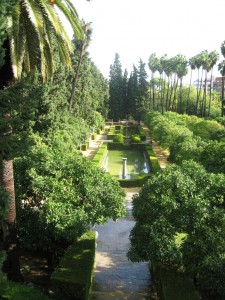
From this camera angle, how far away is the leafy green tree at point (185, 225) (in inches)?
363

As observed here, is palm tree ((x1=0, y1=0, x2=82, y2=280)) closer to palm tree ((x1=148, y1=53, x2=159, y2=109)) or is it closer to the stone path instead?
the stone path

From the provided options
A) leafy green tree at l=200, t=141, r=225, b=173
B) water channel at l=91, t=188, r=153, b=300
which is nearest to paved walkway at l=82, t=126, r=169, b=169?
leafy green tree at l=200, t=141, r=225, b=173

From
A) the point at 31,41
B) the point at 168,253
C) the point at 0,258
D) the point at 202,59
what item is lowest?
the point at 168,253

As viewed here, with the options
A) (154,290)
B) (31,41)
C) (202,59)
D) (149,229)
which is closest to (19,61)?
(31,41)

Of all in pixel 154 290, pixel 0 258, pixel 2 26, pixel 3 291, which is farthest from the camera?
pixel 154 290

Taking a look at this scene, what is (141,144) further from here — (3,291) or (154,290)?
(3,291)

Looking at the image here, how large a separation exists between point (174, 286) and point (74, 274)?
2.84 metres

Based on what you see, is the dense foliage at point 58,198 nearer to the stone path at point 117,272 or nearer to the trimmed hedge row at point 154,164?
the stone path at point 117,272

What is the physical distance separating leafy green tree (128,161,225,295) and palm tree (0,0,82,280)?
3.80 meters

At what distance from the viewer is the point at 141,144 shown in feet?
142

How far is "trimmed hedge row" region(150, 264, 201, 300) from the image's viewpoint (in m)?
9.12

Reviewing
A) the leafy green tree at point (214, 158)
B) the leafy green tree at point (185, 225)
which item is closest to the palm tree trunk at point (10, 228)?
the leafy green tree at point (185, 225)

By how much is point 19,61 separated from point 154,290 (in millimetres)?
8194

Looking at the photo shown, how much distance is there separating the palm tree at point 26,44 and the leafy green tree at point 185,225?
3799mm
